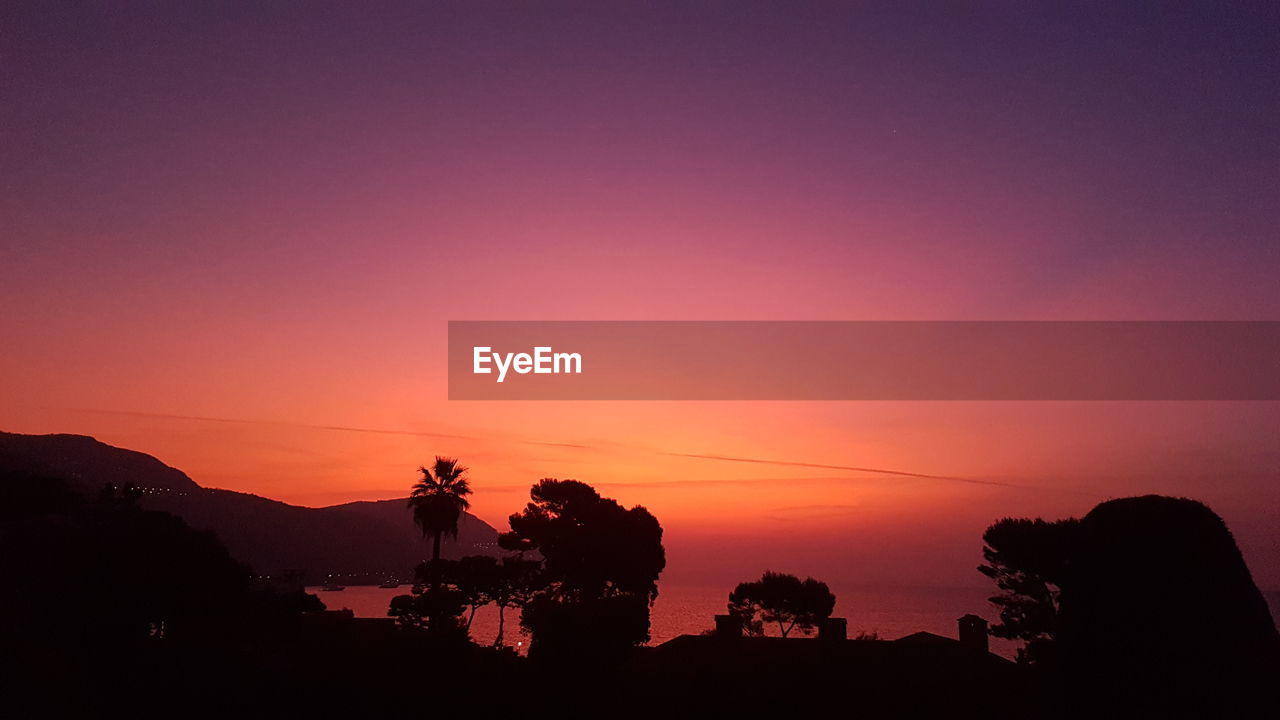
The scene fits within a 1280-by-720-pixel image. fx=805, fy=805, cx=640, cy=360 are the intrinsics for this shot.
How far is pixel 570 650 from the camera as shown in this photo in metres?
31.4

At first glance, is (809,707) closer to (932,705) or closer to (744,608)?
(932,705)

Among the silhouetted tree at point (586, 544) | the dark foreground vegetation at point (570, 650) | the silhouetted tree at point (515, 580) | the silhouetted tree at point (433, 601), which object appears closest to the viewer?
the dark foreground vegetation at point (570, 650)

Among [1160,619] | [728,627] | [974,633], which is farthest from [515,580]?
[1160,619]

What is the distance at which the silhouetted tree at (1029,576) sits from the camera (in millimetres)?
43594

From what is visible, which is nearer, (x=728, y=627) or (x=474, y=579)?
(x=728, y=627)

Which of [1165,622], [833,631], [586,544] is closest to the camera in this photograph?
[1165,622]

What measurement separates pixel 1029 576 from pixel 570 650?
91.4 ft

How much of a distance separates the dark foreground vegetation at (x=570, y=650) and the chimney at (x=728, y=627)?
0.31 feet

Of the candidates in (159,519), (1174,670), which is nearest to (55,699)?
(159,519)

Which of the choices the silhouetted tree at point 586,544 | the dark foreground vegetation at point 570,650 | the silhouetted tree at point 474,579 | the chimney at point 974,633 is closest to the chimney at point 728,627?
the dark foreground vegetation at point 570,650

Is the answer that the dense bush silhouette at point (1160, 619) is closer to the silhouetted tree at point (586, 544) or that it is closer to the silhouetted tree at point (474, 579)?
the silhouetted tree at point (586, 544)

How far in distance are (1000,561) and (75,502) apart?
158ft

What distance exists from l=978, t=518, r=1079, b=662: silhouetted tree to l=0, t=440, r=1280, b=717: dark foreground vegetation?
0.89 meters

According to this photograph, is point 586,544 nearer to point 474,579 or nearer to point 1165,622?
point 474,579
